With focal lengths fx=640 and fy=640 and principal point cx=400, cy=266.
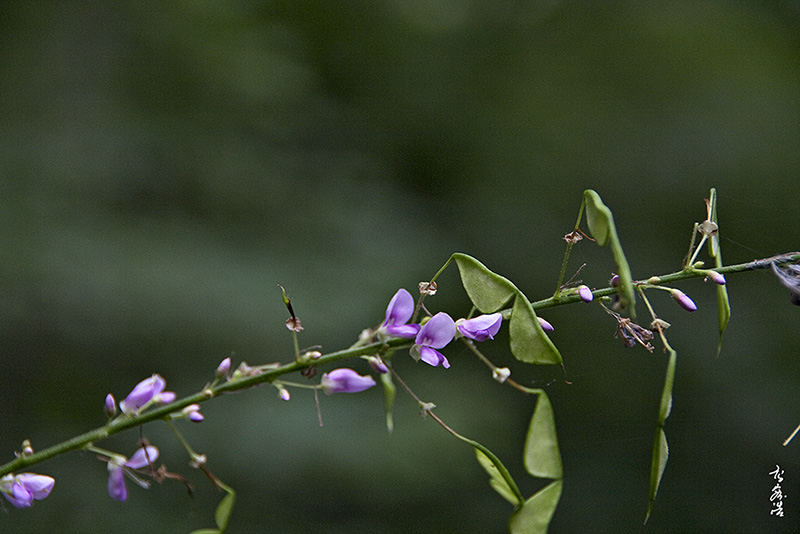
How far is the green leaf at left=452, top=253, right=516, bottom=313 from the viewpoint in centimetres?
66

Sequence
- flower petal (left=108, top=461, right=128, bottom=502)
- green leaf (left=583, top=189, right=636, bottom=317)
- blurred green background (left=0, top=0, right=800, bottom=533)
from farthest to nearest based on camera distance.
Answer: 1. blurred green background (left=0, top=0, right=800, bottom=533)
2. flower petal (left=108, top=461, right=128, bottom=502)
3. green leaf (left=583, top=189, right=636, bottom=317)

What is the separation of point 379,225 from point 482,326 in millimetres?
2020

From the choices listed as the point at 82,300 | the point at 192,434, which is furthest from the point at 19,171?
the point at 192,434

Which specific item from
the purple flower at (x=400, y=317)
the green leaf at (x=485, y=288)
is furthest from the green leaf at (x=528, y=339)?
the purple flower at (x=400, y=317)

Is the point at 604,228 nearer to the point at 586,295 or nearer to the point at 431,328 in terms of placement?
the point at 586,295

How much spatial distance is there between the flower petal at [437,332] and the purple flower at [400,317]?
11 mm

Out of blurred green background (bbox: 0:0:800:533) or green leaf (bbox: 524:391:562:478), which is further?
blurred green background (bbox: 0:0:800:533)

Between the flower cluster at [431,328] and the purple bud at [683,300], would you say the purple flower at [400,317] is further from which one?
the purple bud at [683,300]

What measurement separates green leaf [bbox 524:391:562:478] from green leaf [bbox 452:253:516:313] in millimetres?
103

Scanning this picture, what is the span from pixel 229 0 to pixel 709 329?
2476 millimetres

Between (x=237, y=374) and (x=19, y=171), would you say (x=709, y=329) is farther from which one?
(x=19, y=171)

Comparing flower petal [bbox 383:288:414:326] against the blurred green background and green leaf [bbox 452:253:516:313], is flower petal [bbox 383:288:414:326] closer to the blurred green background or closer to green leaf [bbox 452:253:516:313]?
green leaf [bbox 452:253:516:313]

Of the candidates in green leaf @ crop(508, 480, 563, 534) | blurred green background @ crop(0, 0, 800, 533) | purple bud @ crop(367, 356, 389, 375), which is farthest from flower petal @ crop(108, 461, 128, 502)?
blurred green background @ crop(0, 0, 800, 533)

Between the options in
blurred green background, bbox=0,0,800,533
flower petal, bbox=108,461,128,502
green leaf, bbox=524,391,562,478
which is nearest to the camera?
green leaf, bbox=524,391,562,478
